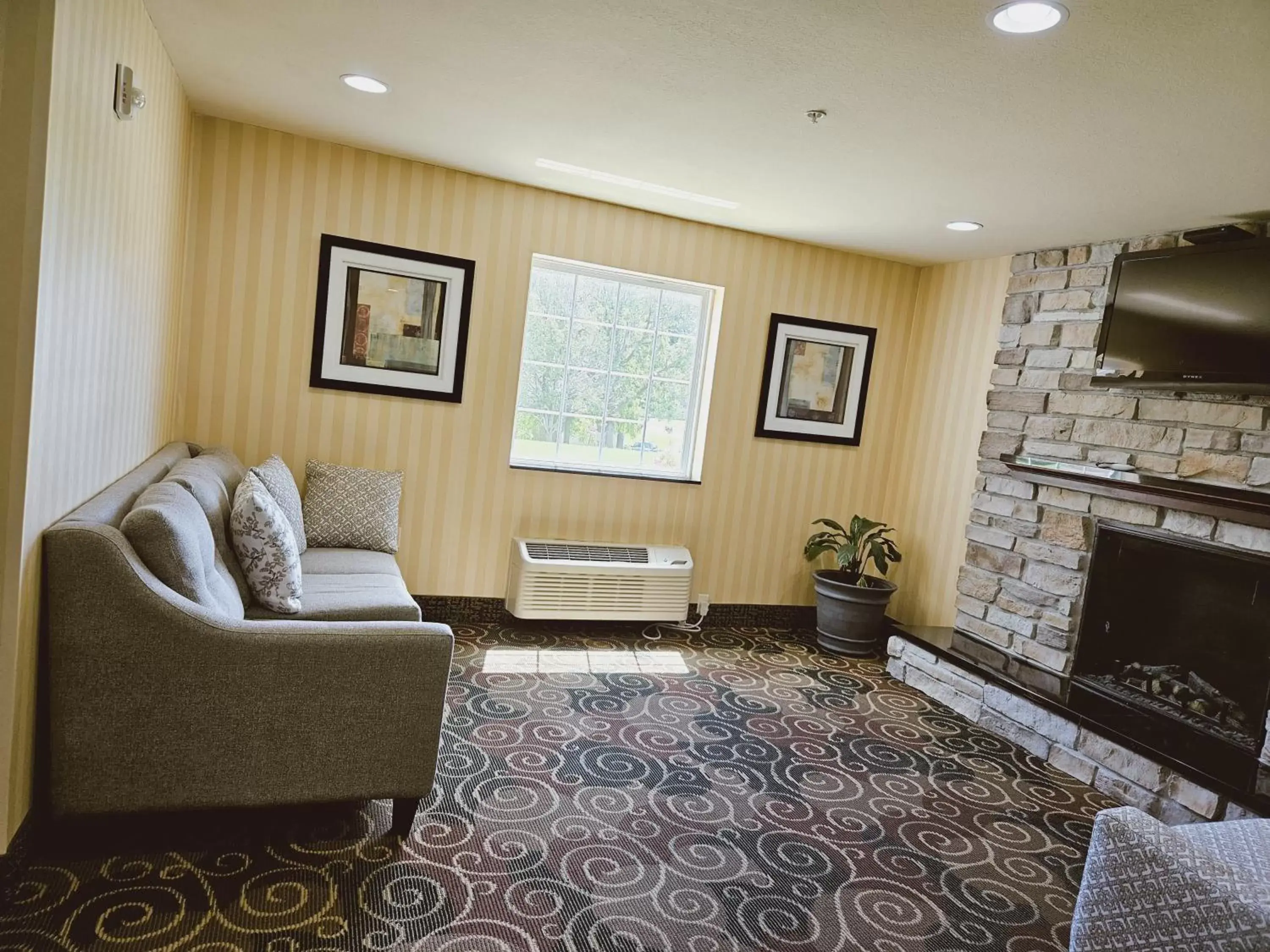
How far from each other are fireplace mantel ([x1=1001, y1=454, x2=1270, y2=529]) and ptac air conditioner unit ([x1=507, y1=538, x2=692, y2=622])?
1.88 m

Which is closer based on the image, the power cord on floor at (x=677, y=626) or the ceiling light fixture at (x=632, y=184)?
the ceiling light fixture at (x=632, y=184)

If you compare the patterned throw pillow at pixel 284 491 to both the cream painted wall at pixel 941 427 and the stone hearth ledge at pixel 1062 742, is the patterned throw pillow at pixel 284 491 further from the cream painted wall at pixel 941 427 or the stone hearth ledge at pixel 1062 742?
the cream painted wall at pixel 941 427

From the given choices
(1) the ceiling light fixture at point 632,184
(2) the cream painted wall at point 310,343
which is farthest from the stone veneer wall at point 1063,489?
(1) the ceiling light fixture at point 632,184

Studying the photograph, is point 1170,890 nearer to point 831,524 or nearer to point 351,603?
point 351,603

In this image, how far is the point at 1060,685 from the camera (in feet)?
11.9

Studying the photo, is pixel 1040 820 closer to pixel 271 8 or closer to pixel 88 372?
pixel 88 372

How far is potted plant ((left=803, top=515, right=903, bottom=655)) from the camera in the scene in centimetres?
452

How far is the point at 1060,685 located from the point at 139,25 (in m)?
4.37

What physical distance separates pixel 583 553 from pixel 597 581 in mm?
174

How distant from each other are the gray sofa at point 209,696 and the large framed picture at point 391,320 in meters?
1.76

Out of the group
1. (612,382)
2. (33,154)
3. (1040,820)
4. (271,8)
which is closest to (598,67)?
(271,8)

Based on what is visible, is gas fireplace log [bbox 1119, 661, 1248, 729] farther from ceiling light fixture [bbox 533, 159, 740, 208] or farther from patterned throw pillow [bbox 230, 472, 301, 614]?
patterned throw pillow [bbox 230, 472, 301, 614]

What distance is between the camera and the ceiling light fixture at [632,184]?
→ 12.2ft

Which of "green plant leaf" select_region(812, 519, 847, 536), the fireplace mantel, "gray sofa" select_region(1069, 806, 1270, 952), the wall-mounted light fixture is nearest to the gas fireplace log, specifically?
the fireplace mantel
